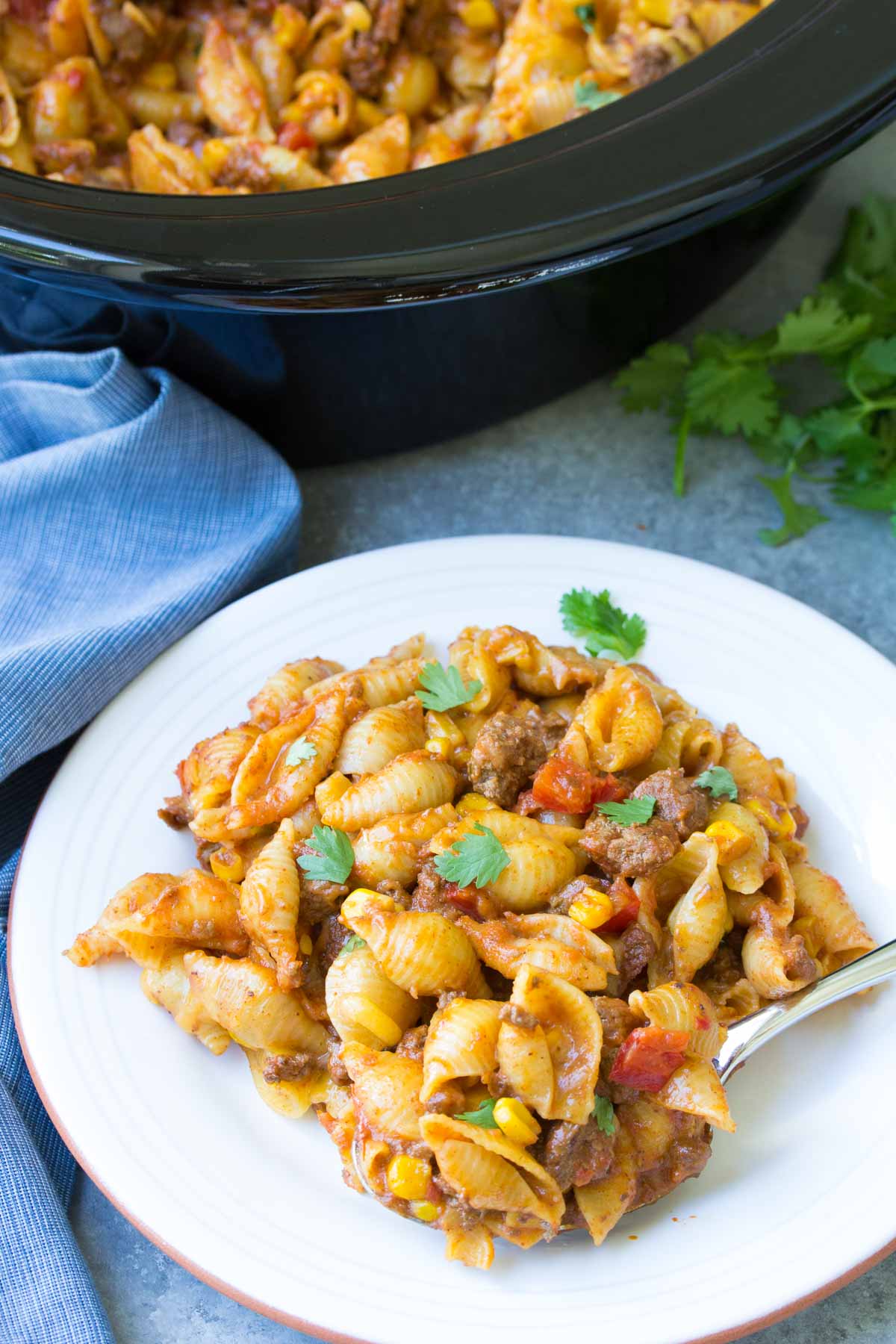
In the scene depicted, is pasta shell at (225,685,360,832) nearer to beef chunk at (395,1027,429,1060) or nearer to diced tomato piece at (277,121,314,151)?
beef chunk at (395,1027,429,1060)

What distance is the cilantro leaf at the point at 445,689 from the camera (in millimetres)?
2346

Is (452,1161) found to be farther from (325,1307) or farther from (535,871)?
(535,871)

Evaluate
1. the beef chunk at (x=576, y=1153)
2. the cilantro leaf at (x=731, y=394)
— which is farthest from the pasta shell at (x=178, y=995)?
the cilantro leaf at (x=731, y=394)

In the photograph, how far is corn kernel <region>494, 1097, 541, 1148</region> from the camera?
178 cm

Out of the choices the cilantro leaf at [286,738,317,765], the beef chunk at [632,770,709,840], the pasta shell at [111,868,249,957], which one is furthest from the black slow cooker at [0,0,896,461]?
the pasta shell at [111,868,249,957]

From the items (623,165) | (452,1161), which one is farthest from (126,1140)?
(623,165)

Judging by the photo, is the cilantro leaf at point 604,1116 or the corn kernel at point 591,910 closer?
the cilantro leaf at point 604,1116

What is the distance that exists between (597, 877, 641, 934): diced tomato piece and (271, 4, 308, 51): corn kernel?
213 cm

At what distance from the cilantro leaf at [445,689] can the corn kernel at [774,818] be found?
52 centimetres

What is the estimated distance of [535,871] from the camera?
206cm

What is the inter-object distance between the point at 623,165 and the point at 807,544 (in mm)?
1279

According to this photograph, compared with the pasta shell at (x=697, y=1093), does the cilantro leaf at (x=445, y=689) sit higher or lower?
higher

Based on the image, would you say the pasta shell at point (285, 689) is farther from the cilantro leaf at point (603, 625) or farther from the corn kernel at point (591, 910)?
the corn kernel at point (591, 910)

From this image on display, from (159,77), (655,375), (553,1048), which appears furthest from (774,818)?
(159,77)
